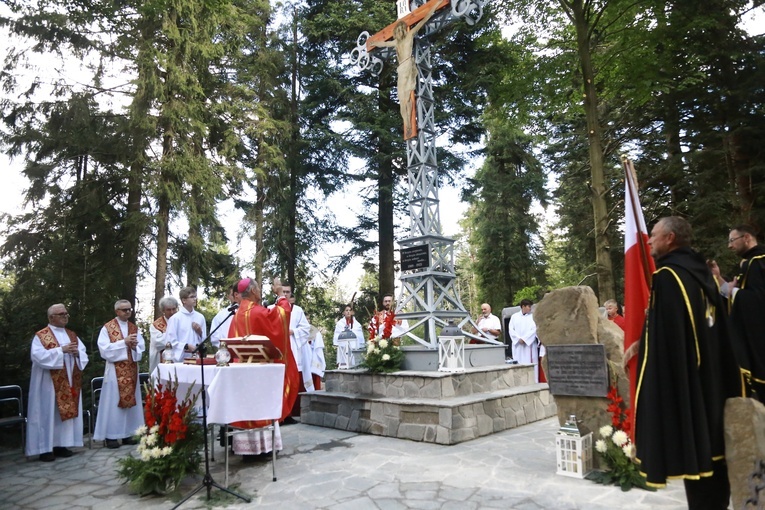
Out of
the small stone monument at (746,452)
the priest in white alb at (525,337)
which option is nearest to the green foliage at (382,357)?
the priest in white alb at (525,337)

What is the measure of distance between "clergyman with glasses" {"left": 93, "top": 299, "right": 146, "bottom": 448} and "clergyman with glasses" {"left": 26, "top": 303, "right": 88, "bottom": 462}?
328mm

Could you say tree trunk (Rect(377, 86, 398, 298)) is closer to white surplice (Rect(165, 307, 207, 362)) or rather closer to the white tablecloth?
white surplice (Rect(165, 307, 207, 362))

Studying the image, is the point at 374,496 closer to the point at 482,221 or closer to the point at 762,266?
the point at 762,266

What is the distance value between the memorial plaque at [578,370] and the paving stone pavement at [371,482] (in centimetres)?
81

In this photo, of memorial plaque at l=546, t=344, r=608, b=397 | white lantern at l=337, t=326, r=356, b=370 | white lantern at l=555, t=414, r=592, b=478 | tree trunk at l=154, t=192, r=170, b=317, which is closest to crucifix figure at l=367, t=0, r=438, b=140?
white lantern at l=337, t=326, r=356, b=370

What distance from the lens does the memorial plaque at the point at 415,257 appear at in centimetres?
823

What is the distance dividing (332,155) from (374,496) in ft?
43.9

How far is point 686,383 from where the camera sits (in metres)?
2.78

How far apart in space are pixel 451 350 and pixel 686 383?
14.6 feet

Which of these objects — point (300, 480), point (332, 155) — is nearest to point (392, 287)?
point (332, 155)

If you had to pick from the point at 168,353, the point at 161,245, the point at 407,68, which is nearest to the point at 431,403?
the point at 168,353

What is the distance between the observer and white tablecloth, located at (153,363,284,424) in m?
4.60

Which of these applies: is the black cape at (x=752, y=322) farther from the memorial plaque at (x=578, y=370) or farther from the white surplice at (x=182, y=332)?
the white surplice at (x=182, y=332)

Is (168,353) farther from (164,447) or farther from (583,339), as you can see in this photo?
(583,339)
